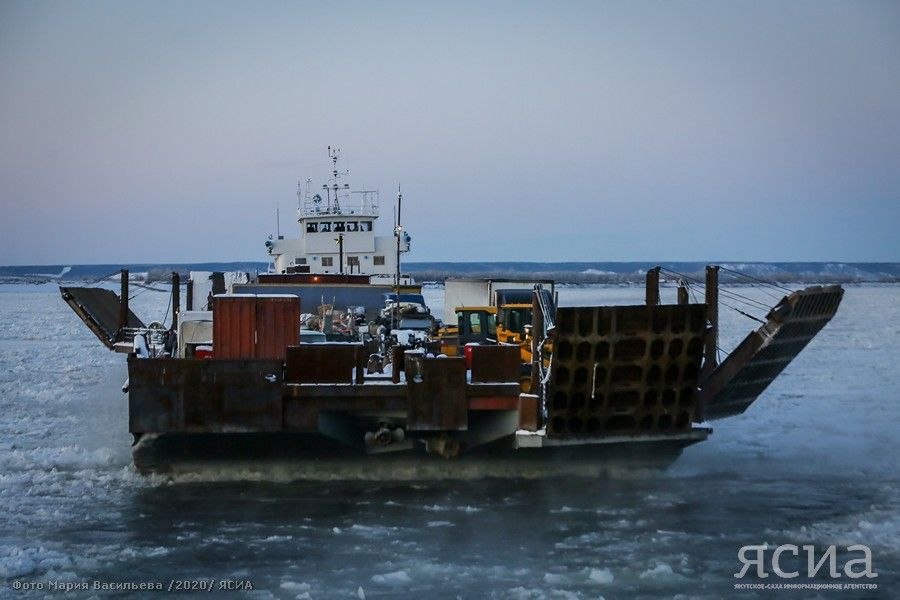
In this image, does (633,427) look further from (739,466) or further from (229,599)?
(229,599)

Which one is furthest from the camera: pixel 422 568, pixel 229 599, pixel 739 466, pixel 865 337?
pixel 865 337

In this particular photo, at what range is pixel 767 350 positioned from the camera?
1867 cm

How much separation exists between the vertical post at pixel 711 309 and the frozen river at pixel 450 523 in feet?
6.48

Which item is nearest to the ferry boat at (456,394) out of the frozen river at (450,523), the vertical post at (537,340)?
the vertical post at (537,340)

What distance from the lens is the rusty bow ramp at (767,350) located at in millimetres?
17875

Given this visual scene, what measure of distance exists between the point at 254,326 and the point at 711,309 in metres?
8.36

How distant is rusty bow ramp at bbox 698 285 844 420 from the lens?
58.6 feet

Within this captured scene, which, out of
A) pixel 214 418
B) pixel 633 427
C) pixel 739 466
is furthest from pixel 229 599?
pixel 739 466

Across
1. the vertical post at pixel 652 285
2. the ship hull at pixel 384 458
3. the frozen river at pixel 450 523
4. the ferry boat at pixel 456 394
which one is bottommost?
the frozen river at pixel 450 523

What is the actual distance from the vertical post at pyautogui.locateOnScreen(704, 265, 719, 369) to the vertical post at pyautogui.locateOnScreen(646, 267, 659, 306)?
123 cm

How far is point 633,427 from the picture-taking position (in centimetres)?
1767

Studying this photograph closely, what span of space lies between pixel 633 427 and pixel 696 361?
1531 millimetres

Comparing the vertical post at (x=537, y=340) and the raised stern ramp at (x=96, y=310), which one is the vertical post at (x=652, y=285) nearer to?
the vertical post at (x=537, y=340)

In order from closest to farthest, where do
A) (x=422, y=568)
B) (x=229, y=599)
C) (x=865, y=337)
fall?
(x=229, y=599) < (x=422, y=568) < (x=865, y=337)
